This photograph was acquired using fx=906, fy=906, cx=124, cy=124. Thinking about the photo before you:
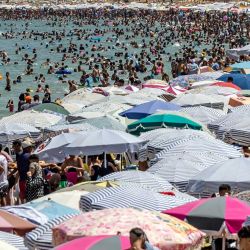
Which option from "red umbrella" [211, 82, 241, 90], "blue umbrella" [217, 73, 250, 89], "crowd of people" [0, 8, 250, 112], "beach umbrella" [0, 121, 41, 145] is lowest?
"crowd of people" [0, 8, 250, 112]

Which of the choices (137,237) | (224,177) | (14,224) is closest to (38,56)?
(224,177)

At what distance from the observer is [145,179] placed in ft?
35.9

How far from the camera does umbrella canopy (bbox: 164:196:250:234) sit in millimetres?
8312

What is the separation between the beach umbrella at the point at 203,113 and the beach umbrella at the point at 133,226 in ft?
28.1

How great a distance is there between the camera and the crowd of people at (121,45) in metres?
35.6

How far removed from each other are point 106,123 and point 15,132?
163 centimetres

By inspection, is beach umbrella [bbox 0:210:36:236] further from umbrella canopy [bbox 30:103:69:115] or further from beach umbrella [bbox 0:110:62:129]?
umbrella canopy [bbox 30:103:69:115]

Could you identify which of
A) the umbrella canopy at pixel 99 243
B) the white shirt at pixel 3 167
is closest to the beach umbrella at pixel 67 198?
the umbrella canopy at pixel 99 243

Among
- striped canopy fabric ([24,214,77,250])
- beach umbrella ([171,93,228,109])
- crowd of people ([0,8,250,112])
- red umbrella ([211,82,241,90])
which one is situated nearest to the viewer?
striped canopy fabric ([24,214,77,250])

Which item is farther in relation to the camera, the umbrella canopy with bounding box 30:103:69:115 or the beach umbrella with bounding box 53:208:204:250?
the umbrella canopy with bounding box 30:103:69:115

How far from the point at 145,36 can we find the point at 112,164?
47845 millimetres

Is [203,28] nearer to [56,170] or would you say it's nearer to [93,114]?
[93,114]

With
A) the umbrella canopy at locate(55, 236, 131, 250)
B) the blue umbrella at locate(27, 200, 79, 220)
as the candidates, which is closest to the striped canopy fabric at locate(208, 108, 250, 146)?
the blue umbrella at locate(27, 200, 79, 220)

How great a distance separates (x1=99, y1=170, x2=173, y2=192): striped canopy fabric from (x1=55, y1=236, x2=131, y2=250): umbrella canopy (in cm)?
322
